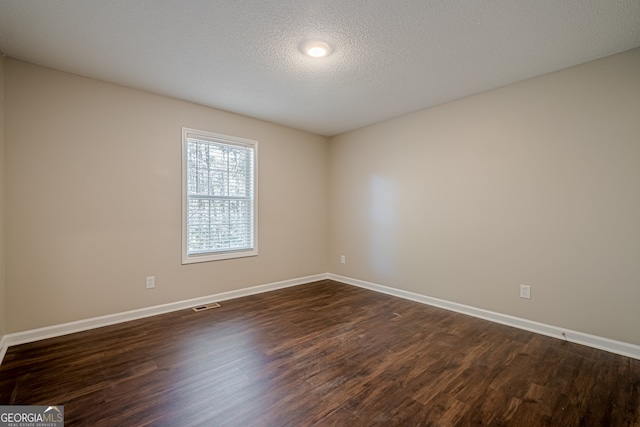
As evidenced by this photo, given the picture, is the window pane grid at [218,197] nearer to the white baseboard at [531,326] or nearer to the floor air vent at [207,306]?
the floor air vent at [207,306]

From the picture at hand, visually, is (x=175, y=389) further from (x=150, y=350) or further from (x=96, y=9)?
(x=96, y=9)

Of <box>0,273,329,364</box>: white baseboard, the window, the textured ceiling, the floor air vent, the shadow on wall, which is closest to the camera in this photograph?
the textured ceiling

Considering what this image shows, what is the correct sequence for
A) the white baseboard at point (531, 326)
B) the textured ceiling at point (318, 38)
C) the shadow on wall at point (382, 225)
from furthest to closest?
the shadow on wall at point (382, 225), the white baseboard at point (531, 326), the textured ceiling at point (318, 38)

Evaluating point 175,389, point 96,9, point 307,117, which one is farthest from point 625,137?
point 96,9

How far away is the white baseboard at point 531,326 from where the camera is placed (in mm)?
2389

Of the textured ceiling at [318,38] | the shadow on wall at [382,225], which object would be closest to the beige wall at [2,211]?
the textured ceiling at [318,38]

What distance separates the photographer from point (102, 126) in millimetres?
2938

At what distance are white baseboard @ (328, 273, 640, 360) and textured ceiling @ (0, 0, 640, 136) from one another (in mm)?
2469

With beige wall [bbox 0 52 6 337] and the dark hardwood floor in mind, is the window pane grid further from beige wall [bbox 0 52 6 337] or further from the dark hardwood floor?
beige wall [bbox 0 52 6 337]

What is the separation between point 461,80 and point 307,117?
79.2 inches

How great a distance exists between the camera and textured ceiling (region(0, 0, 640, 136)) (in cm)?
190

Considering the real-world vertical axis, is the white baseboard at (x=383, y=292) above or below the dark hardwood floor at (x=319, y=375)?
above

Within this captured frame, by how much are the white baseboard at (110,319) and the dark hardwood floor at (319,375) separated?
11 cm

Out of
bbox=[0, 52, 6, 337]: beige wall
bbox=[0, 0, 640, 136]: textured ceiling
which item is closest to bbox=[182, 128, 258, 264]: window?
bbox=[0, 0, 640, 136]: textured ceiling
